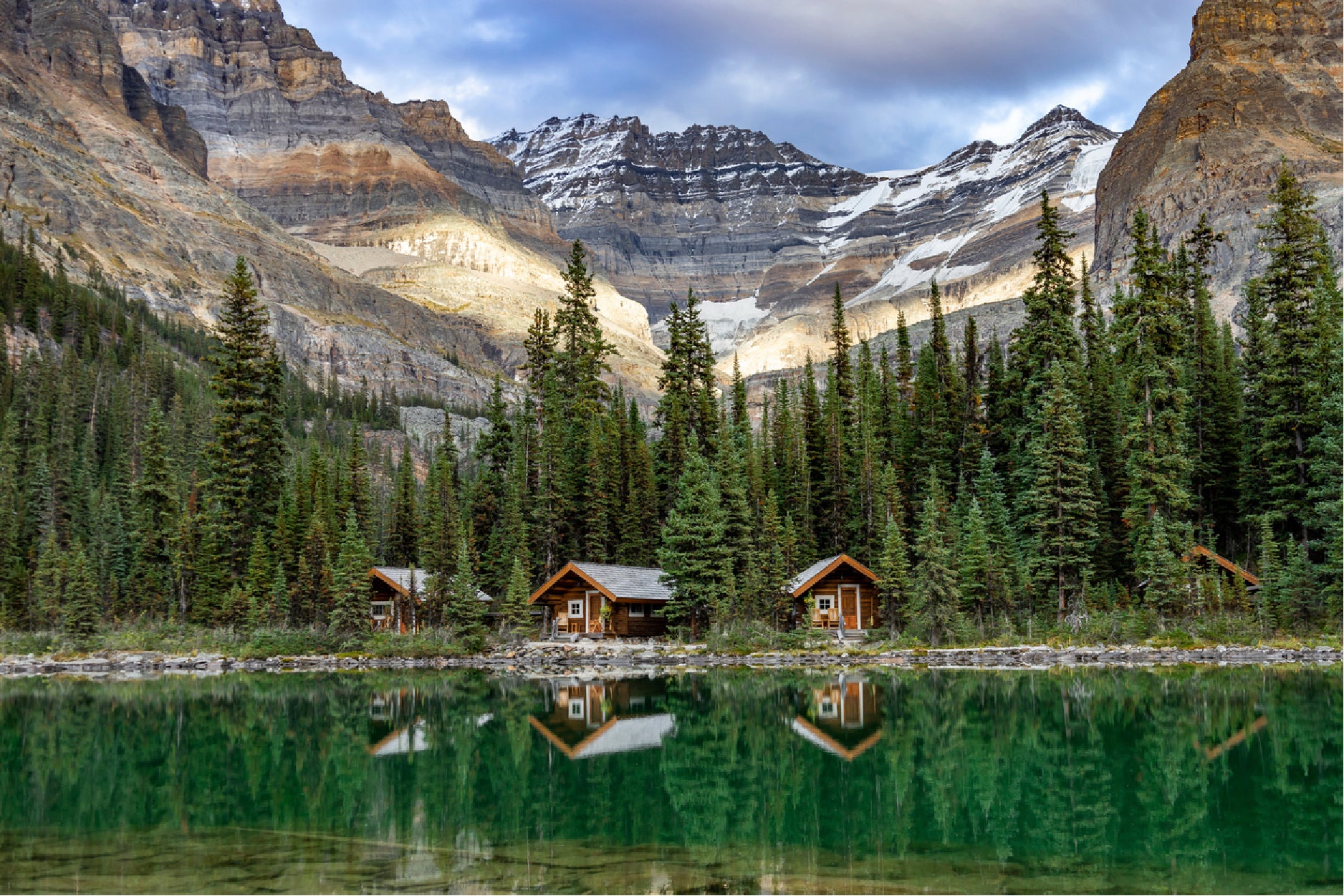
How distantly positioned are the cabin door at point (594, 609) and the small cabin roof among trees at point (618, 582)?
1158mm

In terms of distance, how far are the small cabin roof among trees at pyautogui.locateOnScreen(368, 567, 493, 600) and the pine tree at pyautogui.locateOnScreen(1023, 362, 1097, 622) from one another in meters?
30.3

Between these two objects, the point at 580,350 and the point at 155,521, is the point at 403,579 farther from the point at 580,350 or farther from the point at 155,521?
the point at 580,350

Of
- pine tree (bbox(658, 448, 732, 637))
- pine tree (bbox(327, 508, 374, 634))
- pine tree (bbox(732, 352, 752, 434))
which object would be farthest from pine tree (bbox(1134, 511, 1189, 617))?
pine tree (bbox(327, 508, 374, 634))

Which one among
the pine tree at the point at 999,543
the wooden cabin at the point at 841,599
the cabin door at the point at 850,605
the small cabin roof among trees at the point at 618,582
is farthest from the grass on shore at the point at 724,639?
the small cabin roof among trees at the point at 618,582

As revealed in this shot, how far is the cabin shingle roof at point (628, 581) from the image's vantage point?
5341 centimetres

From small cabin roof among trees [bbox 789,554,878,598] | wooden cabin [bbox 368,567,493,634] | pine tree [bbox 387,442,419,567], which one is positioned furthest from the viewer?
pine tree [bbox 387,442,419,567]

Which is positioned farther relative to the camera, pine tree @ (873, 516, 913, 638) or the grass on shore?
pine tree @ (873, 516, 913, 638)

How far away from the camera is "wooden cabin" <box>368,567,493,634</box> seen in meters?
58.3

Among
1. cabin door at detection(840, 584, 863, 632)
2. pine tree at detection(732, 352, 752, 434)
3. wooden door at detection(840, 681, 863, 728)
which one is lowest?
wooden door at detection(840, 681, 863, 728)

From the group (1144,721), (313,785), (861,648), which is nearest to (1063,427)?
(861,648)

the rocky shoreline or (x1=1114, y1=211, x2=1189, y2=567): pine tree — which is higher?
(x1=1114, y1=211, x2=1189, y2=567): pine tree

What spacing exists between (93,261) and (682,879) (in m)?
200

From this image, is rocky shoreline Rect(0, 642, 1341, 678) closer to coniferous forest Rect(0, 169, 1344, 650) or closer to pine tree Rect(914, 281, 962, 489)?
coniferous forest Rect(0, 169, 1344, 650)

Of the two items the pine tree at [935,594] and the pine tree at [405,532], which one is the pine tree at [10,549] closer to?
the pine tree at [405,532]
